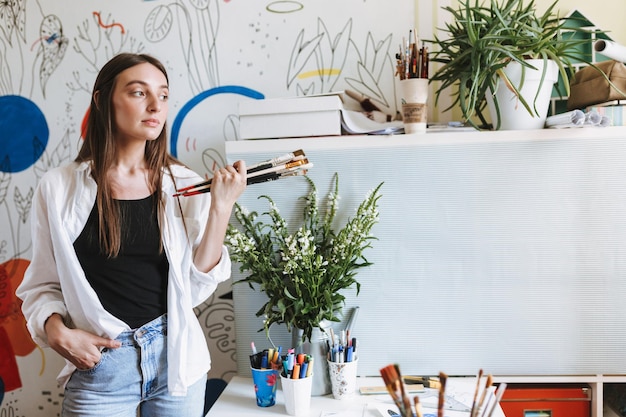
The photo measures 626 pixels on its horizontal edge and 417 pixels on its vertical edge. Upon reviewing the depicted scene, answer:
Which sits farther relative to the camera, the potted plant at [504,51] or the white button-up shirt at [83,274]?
the potted plant at [504,51]

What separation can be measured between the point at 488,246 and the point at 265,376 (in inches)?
25.8

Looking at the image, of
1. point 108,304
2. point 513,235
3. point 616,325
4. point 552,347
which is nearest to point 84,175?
point 108,304

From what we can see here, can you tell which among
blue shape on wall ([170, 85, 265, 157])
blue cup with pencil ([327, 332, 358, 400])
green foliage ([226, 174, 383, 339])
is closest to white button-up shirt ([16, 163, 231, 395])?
green foliage ([226, 174, 383, 339])

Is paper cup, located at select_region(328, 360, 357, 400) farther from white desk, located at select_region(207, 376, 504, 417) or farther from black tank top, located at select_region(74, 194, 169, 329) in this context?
black tank top, located at select_region(74, 194, 169, 329)

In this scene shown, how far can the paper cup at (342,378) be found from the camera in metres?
1.42

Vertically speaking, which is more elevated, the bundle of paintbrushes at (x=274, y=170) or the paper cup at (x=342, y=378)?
the bundle of paintbrushes at (x=274, y=170)

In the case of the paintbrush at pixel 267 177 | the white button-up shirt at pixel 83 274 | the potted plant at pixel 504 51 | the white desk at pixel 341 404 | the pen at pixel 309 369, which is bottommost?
the white desk at pixel 341 404

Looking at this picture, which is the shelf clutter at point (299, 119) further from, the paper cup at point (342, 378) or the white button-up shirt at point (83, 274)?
the paper cup at point (342, 378)

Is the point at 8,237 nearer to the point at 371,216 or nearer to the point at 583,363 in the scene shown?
the point at 371,216

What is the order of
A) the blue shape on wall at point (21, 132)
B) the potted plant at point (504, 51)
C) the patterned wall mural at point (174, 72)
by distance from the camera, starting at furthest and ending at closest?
the blue shape on wall at point (21, 132)
the patterned wall mural at point (174, 72)
the potted plant at point (504, 51)

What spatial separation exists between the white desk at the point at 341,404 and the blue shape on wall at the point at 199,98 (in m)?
0.84

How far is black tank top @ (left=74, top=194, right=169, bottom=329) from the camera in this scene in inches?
52.4

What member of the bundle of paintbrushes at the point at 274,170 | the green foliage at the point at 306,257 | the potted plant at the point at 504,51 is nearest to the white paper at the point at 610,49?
the potted plant at the point at 504,51

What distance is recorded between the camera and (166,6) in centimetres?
188
